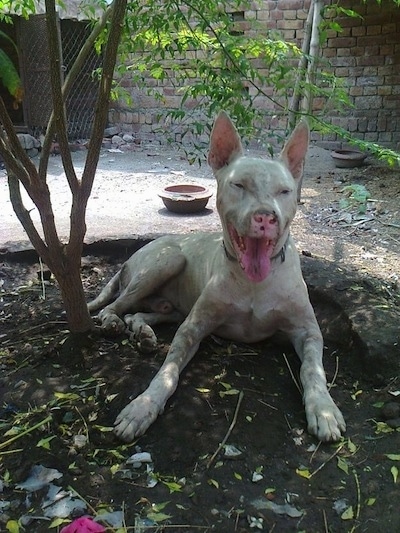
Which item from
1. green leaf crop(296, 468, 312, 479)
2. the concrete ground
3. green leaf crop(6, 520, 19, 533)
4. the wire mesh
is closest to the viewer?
green leaf crop(6, 520, 19, 533)

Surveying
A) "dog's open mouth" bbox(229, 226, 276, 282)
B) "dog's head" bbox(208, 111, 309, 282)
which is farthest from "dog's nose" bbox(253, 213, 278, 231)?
"dog's open mouth" bbox(229, 226, 276, 282)

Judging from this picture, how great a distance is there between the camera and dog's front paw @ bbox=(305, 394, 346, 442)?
2.52 meters

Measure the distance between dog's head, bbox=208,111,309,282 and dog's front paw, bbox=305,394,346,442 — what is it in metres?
0.66

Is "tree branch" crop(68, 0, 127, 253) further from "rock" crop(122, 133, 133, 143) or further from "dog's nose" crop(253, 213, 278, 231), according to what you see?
"rock" crop(122, 133, 133, 143)

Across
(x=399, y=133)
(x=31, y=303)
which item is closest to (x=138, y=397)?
(x=31, y=303)

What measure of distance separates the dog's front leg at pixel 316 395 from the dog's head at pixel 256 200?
1.66 ft

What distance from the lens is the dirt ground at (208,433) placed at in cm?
213

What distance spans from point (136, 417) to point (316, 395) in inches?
33.8

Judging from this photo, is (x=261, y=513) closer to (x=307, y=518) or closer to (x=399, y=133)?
(x=307, y=518)

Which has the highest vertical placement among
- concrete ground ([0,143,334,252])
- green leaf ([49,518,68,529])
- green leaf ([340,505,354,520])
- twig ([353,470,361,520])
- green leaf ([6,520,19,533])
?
green leaf ([49,518,68,529])

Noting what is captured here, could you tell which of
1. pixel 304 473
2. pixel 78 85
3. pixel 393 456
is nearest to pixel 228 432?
pixel 304 473

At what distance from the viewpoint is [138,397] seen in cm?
267

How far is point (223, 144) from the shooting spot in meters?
3.14

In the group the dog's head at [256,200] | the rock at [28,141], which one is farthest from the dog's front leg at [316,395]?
the rock at [28,141]
